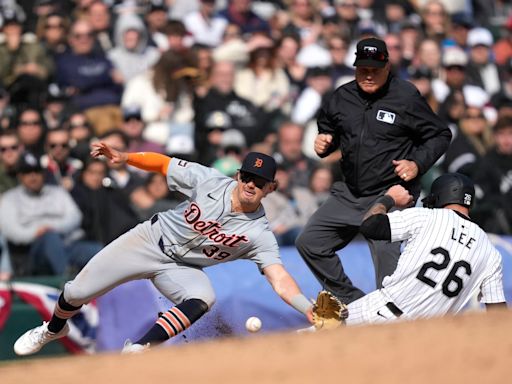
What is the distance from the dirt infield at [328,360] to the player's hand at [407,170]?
5.19 ft

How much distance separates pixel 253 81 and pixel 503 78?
3.97 metres

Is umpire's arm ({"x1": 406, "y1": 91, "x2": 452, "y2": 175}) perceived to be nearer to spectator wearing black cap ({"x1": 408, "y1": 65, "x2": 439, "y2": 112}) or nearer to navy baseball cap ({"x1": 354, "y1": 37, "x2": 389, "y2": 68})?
navy baseball cap ({"x1": 354, "y1": 37, "x2": 389, "y2": 68})

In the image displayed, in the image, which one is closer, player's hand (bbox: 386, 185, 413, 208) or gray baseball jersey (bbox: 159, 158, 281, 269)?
gray baseball jersey (bbox: 159, 158, 281, 269)

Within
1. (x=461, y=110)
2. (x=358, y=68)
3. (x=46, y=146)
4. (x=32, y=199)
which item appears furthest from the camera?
(x=461, y=110)

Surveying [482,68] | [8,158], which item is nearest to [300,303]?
[8,158]

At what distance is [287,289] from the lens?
8438 millimetres

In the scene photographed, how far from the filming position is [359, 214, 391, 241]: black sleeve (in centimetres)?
807

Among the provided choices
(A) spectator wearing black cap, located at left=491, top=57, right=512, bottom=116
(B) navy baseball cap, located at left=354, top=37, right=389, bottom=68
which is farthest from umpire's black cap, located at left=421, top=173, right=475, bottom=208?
(A) spectator wearing black cap, located at left=491, top=57, right=512, bottom=116

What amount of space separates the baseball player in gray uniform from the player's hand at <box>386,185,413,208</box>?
37.4 inches

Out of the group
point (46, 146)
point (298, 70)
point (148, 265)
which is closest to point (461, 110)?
point (298, 70)

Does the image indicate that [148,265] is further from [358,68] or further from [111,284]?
[358,68]

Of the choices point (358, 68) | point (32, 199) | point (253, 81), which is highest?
point (358, 68)

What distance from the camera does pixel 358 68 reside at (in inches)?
355

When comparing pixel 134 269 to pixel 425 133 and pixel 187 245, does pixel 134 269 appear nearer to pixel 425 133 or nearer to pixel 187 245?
pixel 187 245
